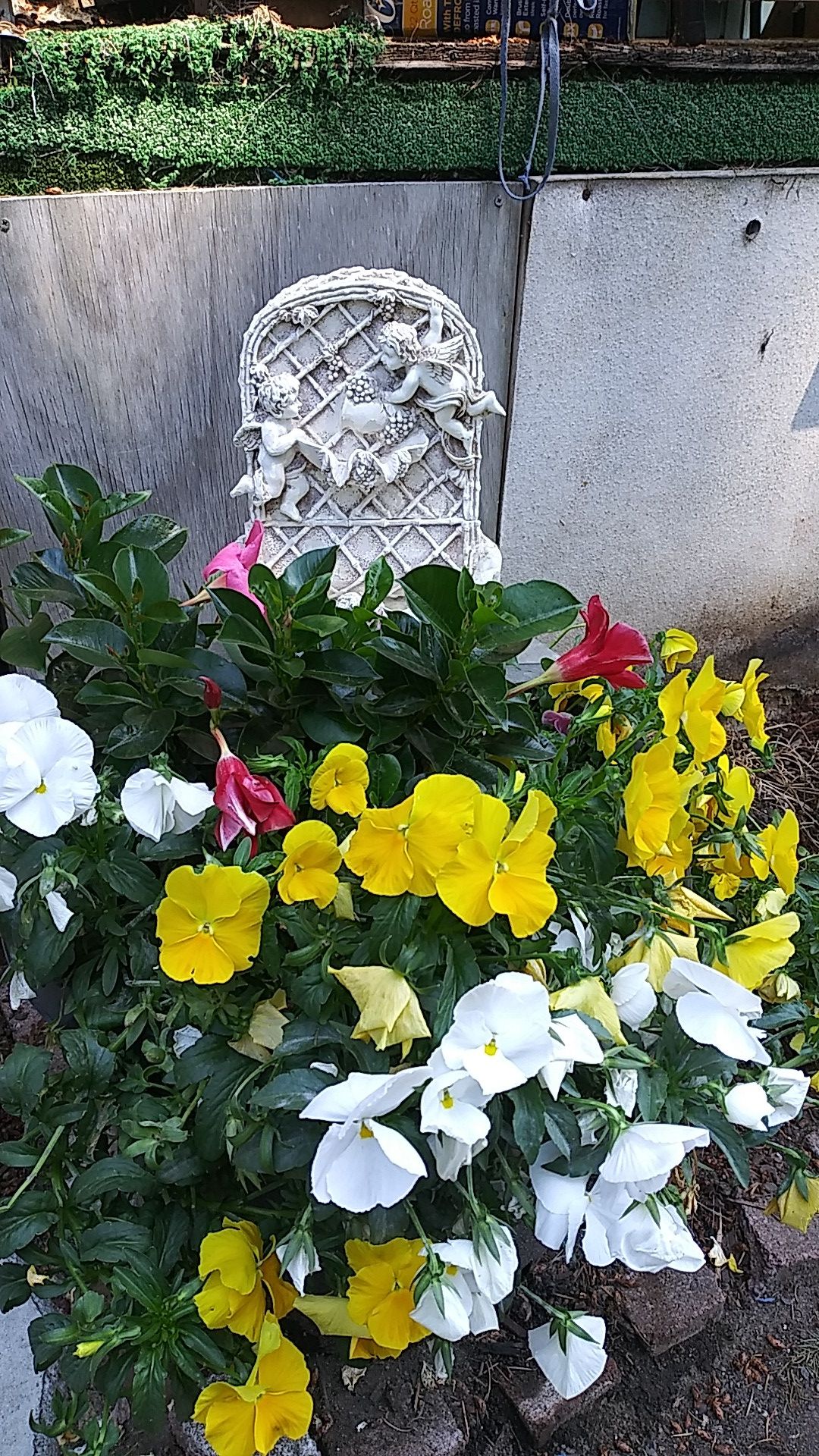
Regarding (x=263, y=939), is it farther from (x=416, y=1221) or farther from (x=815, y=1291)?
(x=815, y=1291)

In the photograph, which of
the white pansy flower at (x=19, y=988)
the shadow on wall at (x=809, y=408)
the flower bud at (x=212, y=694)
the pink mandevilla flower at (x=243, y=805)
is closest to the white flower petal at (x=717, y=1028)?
the pink mandevilla flower at (x=243, y=805)

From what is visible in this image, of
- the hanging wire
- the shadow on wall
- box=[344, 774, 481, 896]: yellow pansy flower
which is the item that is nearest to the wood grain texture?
the hanging wire

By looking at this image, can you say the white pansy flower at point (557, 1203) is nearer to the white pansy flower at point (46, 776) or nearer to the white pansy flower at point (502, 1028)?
the white pansy flower at point (502, 1028)

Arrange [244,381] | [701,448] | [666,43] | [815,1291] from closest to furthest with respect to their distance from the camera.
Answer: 1. [815,1291]
2. [244,381]
3. [666,43]
4. [701,448]

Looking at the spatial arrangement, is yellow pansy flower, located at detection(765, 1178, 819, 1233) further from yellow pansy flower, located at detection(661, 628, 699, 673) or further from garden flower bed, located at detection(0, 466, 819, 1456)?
yellow pansy flower, located at detection(661, 628, 699, 673)

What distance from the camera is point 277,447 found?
1561mm

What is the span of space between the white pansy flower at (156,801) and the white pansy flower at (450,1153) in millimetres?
285

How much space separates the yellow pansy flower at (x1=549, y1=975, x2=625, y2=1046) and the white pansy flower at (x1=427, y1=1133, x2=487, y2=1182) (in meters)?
0.11

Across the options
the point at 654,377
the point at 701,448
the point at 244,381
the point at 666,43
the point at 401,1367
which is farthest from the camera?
the point at 701,448

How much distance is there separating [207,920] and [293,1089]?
13 cm

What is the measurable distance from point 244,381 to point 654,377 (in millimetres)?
1148

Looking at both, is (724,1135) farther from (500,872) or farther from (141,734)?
(141,734)

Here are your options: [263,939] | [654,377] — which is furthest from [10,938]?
[654,377]

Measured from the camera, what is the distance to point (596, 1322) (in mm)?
786
